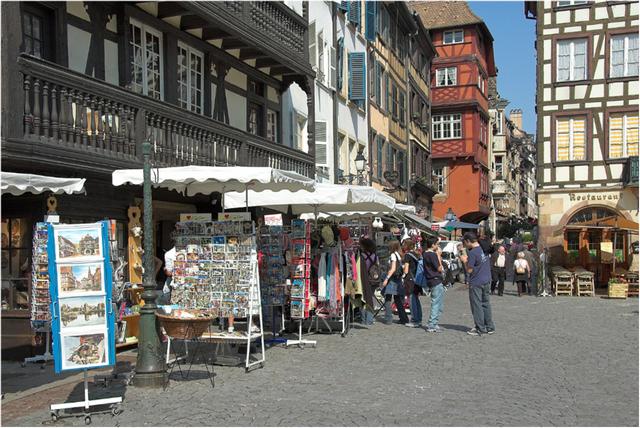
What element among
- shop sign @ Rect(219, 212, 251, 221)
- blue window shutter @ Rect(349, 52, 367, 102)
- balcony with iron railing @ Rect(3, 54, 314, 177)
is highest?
blue window shutter @ Rect(349, 52, 367, 102)

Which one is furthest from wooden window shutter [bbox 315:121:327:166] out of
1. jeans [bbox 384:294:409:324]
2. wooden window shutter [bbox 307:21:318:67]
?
jeans [bbox 384:294:409:324]

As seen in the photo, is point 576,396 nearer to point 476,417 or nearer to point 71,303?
point 476,417

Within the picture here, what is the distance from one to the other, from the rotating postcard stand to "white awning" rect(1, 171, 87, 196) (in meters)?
1.74

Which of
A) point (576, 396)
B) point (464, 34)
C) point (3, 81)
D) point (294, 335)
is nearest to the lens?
point (576, 396)

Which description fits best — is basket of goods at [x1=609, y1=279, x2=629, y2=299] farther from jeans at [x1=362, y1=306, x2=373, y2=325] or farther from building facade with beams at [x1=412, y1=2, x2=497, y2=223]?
building facade with beams at [x1=412, y1=2, x2=497, y2=223]

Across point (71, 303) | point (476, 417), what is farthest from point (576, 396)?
point (71, 303)

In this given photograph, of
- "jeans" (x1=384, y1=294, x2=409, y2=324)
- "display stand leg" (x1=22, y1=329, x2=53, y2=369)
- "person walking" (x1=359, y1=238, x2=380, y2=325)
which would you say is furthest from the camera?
"jeans" (x1=384, y1=294, x2=409, y2=324)

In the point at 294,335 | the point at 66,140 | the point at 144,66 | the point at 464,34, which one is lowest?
the point at 294,335

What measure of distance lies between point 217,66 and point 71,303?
10.5 metres

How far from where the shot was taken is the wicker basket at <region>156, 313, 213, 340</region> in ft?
26.9

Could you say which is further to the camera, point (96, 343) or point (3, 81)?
point (3, 81)

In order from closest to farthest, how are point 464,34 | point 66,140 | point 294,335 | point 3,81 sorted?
point 3,81 → point 66,140 → point 294,335 → point 464,34

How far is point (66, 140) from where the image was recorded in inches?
415

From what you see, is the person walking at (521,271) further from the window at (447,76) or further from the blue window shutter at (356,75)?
the window at (447,76)
